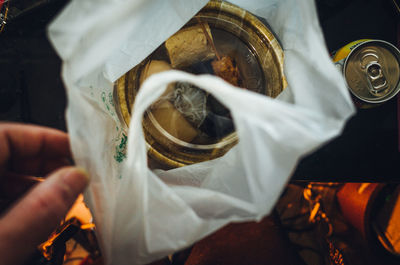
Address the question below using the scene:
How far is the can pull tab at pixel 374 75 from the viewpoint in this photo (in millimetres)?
485

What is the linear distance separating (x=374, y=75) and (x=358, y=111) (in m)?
0.15

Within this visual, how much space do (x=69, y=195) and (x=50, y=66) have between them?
0.48 m

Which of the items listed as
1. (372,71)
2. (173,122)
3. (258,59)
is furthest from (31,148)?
(372,71)

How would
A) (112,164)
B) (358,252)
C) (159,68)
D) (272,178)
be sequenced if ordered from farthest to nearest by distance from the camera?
Answer: (358,252) → (159,68) → (112,164) → (272,178)

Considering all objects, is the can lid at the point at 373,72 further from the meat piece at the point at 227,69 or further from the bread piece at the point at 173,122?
the bread piece at the point at 173,122

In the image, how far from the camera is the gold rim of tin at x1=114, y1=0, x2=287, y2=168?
518mm

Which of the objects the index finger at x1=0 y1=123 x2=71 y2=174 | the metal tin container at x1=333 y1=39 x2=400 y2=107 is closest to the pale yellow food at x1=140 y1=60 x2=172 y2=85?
the index finger at x1=0 y1=123 x2=71 y2=174

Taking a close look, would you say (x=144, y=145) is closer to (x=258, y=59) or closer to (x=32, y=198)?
(x=32, y=198)

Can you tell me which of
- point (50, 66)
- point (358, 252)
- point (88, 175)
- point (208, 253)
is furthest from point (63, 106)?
point (358, 252)

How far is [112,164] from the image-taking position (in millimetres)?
452

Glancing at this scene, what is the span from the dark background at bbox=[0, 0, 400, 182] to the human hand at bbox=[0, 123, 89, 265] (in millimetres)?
259

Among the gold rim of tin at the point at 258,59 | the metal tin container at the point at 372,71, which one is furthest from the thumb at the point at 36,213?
the metal tin container at the point at 372,71

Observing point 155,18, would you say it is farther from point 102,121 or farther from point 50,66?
point 50,66

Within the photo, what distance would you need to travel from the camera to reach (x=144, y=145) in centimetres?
36
